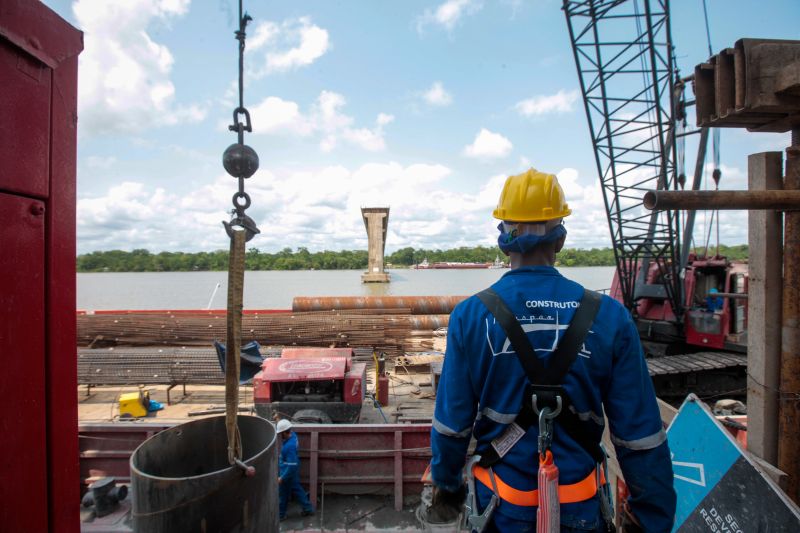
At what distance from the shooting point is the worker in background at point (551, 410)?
70.4 inches

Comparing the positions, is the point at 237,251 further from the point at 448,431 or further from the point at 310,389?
the point at 310,389

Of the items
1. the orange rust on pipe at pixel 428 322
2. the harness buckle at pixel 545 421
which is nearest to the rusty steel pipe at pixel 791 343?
the harness buckle at pixel 545 421

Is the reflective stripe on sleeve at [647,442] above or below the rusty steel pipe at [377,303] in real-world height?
above

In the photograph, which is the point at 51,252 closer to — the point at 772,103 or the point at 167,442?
the point at 167,442

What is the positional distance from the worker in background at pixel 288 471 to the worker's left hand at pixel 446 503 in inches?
150

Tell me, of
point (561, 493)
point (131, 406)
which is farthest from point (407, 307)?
point (561, 493)

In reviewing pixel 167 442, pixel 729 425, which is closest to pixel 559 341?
pixel 167 442

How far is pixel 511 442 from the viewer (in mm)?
1846

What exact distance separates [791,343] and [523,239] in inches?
97.0

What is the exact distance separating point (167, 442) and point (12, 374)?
1.41 metres

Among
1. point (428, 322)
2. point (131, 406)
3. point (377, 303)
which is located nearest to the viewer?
point (131, 406)

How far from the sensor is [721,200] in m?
2.32

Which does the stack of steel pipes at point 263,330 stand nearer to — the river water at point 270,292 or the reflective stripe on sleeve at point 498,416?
the river water at point 270,292

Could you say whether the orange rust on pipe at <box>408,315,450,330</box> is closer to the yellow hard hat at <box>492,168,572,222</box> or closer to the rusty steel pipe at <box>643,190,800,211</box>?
the rusty steel pipe at <box>643,190,800,211</box>
